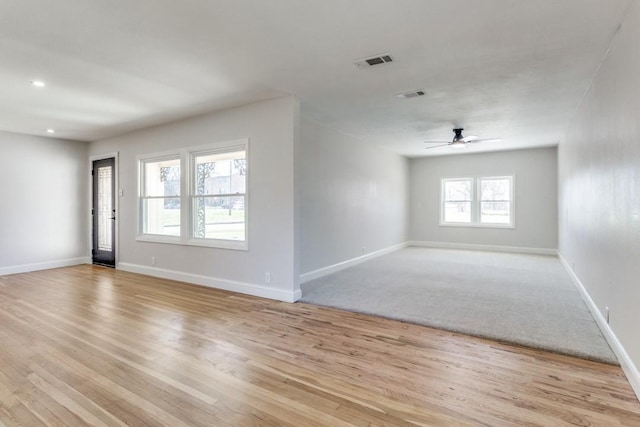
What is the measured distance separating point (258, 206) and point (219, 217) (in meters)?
0.90

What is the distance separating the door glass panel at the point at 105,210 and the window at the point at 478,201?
321 inches

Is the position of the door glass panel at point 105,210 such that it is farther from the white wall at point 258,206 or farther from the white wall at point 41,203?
the white wall at point 258,206

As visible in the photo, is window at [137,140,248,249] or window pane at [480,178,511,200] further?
window pane at [480,178,511,200]

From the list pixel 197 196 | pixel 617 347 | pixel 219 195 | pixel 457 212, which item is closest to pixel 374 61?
pixel 219 195

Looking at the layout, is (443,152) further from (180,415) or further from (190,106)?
(180,415)

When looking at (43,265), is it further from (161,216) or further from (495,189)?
(495,189)

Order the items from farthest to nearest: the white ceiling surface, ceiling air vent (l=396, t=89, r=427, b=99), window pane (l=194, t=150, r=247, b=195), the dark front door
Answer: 1. the dark front door
2. window pane (l=194, t=150, r=247, b=195)
3. ceiling air vent (l=396, t=89, r=427, b=99)
4. the white ceiling surface

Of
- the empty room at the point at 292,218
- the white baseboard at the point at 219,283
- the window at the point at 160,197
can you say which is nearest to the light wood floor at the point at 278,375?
the empty room at the point at 292,218

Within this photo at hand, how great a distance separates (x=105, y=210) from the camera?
6684 millimetres

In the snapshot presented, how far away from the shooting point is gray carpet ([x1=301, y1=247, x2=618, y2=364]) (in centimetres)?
307

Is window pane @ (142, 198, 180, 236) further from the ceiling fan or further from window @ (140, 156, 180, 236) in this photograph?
the ceiling fan

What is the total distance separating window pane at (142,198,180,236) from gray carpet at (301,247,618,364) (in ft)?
8.24

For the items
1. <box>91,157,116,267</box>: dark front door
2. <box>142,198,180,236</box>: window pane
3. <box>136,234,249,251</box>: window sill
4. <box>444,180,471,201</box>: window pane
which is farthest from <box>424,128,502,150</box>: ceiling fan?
<box>91,157,116,267</box>: dark front door

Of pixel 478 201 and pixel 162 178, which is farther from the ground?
pixel 162 178
